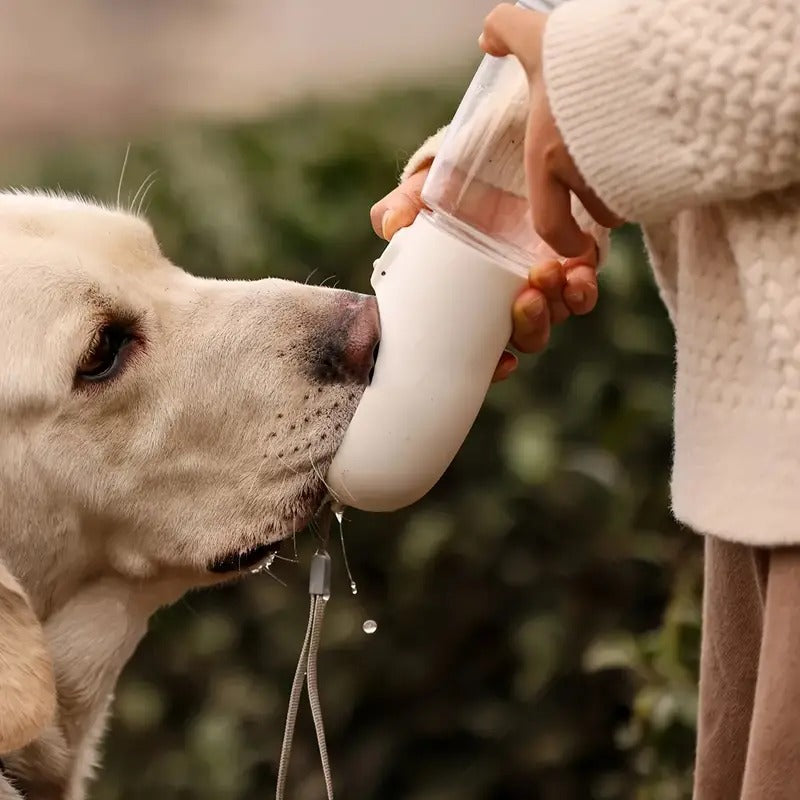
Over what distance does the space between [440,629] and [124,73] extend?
6.94 feet

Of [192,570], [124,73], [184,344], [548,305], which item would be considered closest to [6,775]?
[192,570]

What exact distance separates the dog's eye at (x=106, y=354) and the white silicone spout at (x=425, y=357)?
266mm

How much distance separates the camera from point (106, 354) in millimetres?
1269

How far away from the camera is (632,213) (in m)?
1.00

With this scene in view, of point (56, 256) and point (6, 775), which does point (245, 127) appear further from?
point (6, 775)

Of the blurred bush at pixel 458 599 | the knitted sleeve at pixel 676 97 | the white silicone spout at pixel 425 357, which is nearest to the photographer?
the knitted sleeve at pixel 676 97

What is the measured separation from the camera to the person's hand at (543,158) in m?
1.03

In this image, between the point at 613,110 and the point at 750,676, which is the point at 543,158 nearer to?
the point at 613,110

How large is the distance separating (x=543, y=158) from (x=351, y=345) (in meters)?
0.31

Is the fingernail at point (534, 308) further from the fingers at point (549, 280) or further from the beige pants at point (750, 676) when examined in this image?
the beige pants at point (750, 676)

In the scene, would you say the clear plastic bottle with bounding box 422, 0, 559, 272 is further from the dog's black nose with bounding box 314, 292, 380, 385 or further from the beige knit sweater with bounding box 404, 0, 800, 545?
the beige knit sweater with bounding box 404, 0, 800, 545

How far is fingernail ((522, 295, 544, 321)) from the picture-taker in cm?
117

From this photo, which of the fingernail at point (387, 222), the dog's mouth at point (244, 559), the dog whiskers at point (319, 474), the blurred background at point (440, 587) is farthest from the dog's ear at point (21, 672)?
the blurred background at point (440, 587)

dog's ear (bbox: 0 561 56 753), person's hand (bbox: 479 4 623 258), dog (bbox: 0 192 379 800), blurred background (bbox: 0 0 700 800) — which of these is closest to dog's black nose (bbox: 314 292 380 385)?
dog (bbox: 0 192 379 800)
